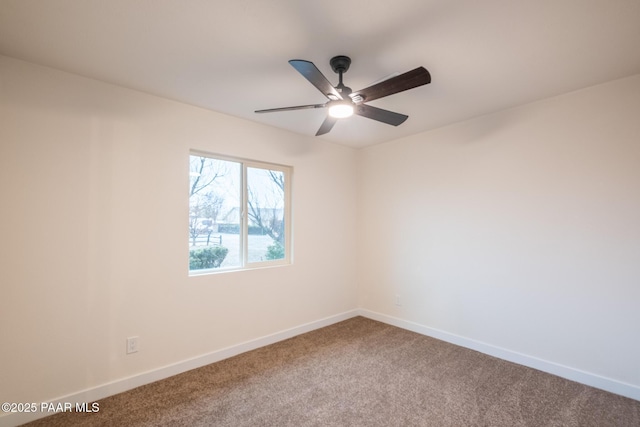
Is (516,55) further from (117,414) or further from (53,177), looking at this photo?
(117,414)

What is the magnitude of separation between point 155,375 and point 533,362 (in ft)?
10.7

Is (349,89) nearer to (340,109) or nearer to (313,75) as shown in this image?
(340,109)

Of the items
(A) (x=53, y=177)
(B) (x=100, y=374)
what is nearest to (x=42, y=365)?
(B) (x=100, y=374)

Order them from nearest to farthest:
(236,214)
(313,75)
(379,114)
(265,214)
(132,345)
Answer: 1. (313,75)
2. (379,114)
3. (132,345)
4. (236,214)
5. (265,214)

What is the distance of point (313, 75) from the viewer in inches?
64.2

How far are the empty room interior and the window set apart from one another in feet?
0.07

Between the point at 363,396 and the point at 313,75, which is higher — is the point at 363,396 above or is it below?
below

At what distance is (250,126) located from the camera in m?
3.07

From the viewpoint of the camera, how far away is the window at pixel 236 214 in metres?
2.82

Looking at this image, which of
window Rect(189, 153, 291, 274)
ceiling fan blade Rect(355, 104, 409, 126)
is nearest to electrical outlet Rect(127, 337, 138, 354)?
window Rect(189, 153, 291, 274)

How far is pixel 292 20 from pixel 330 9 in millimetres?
220

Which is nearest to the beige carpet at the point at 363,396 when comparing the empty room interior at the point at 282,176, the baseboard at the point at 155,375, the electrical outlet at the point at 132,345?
the baseboard at the point at 155,375

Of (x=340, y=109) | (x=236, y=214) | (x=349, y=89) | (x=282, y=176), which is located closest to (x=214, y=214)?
(x=236, y=214)

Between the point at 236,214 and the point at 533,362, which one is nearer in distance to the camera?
the point at 533,362
